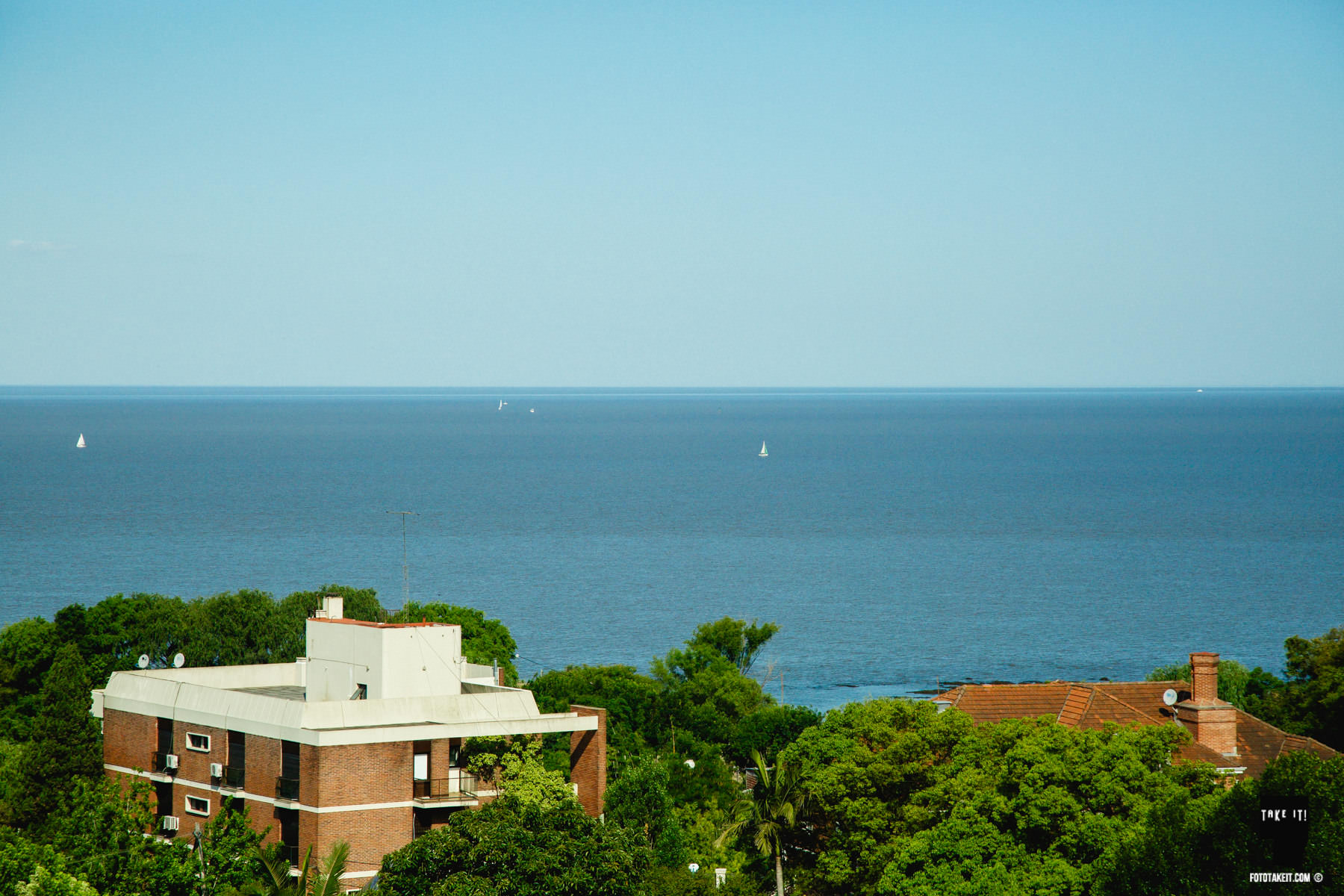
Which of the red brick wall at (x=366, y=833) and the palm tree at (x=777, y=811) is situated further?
the palm tree at (x=777, y=811)

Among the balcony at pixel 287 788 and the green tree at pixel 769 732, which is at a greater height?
the balcony at pixel 287 788

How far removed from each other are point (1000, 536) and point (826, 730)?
137637 mm

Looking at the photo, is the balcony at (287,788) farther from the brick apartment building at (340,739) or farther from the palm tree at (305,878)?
the palm tree at (305,878)

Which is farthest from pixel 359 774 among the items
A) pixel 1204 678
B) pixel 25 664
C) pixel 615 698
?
pixel 25 664

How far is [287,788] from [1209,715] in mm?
27663

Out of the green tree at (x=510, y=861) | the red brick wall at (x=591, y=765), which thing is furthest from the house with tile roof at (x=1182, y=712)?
the green tree at (x=510, y=861)

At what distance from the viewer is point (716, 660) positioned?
82812 millimetres

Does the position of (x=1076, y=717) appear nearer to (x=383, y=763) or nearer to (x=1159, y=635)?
(x=383, y=763)

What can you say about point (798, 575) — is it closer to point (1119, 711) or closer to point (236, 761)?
point (1119, 711)

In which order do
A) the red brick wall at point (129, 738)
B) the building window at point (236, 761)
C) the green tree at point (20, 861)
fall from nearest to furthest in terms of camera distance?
the green tree at point (20, 861), the building window at point (236, 761), the red brick wall at point (129, 738)

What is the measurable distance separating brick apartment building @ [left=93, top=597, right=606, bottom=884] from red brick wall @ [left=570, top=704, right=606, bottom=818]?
0.04m

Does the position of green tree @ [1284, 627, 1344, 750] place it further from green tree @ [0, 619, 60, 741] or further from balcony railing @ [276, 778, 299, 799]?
green tree @ [0, 619, 60, 741]

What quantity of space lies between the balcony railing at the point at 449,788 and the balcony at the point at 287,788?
327 centimetres

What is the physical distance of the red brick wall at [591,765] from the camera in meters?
46.3
